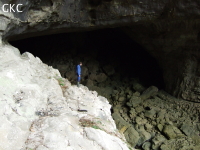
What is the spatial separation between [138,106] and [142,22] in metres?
3.71

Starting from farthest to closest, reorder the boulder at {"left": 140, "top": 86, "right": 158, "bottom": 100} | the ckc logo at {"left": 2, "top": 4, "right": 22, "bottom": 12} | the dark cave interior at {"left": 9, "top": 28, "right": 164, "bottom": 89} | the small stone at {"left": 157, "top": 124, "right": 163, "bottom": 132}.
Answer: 1. the dark cave interior at {"left": 9, "top": 28, "right": 164, "bottom": 89}
2. the boulder at {"left": 140, "top": 86, "right": 158, "bottom": 100}
3. the small stone at {"left": 157, "top": 124, "right": 163, "bottom": 132}
4. the ckc logo at {"left": 2, "top": 4, "right": 22, "bottom": 12}

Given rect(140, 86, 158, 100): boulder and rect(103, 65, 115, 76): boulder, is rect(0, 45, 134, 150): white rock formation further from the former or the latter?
rect(103, 65, 115, 76): boulder

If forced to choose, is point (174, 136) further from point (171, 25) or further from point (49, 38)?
point (49, 38)

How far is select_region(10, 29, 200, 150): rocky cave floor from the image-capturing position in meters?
7.29

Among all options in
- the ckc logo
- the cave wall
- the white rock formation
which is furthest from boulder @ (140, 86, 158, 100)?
the ckc logo

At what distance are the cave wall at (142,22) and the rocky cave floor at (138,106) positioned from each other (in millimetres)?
848

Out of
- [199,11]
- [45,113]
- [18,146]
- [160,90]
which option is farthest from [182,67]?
[18,146]

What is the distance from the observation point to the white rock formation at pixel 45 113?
111 inches

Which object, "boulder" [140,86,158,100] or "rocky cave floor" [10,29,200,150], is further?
"boulder" [140,86,158,100]

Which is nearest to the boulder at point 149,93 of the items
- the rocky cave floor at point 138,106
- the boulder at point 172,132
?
the rocky cave floor at point 138,106

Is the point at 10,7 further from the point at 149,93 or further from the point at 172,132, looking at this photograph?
the point at 172,132

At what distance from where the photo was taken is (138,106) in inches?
341

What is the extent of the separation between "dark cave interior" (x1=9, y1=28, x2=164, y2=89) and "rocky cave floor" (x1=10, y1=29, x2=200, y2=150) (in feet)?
0.31

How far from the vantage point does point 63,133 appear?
303 centimetres
